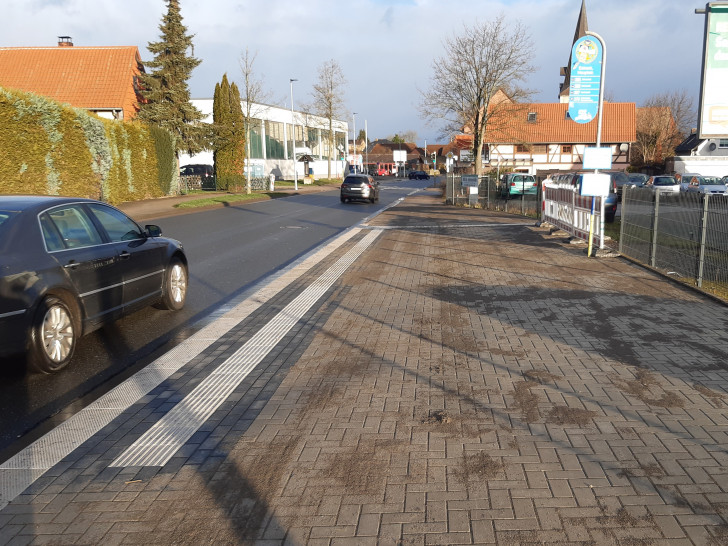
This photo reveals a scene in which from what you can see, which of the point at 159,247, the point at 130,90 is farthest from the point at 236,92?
the point at 159,247

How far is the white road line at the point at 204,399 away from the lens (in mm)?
3980

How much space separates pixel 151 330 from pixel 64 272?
169 centimetres

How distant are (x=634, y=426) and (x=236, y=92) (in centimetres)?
4001

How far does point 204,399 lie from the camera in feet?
16.0

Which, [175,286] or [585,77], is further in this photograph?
[585,77]

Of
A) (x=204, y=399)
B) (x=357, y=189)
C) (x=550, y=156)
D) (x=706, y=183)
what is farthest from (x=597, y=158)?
(x=550, y=156)

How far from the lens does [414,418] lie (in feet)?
14.6

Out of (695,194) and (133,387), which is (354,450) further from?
(695,194)

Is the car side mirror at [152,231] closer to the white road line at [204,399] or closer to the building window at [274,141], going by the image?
the white road line at [204,399]

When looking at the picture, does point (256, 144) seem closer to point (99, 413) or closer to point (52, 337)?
point (52, 337)

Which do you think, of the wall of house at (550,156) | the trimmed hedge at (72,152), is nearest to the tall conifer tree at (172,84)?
the trimmed hedge at (72,152)

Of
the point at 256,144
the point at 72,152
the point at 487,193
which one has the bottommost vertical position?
the point at 487,193

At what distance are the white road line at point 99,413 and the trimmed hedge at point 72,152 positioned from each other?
47.4ft

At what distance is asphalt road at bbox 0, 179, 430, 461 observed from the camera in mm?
4785
